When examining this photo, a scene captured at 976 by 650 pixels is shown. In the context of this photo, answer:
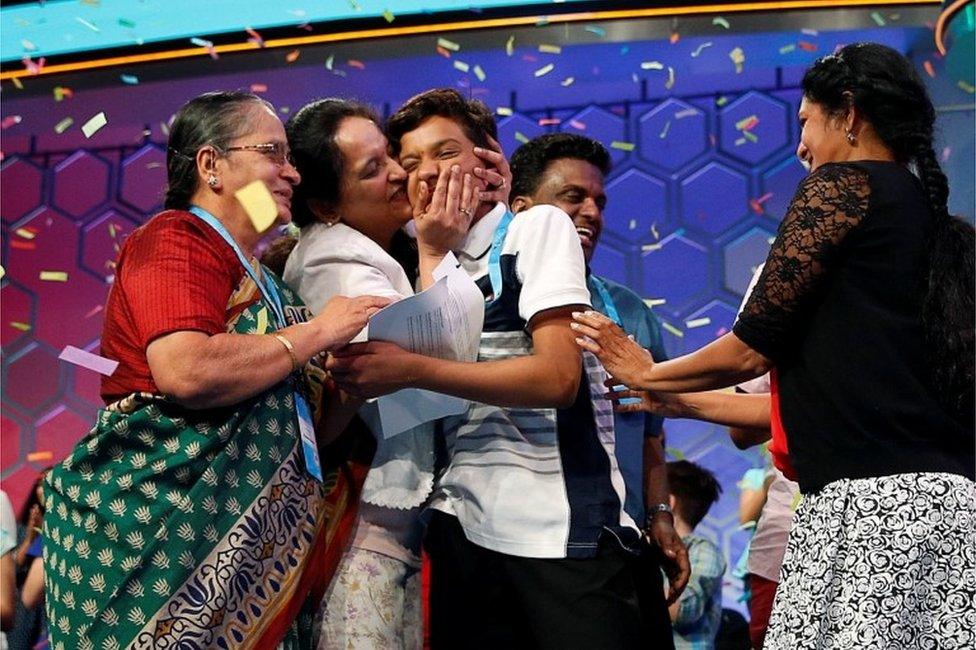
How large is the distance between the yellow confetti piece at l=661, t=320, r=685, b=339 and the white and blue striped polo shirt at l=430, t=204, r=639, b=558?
3.23 m

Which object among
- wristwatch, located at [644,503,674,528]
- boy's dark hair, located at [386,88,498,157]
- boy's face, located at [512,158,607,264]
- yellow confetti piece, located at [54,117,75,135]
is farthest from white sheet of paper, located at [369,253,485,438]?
yellow confetti piece, located at [54,117,75,135]

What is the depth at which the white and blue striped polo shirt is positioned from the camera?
2154 millimetres

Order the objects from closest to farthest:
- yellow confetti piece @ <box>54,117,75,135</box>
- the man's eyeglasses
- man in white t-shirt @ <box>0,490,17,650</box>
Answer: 1. the man's eyeglasses
2. man in white t-shirt @ <box>0,490,17,650</box>
3. yellow confetti piece @ <box>54,117,75,135</box>

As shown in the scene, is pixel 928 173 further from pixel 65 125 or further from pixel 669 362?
pixel 65 125

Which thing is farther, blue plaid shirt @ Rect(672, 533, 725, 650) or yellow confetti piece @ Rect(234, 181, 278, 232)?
blue plaid shirt @ Rect(672, 533, 725, 650)

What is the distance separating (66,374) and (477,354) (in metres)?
4.43

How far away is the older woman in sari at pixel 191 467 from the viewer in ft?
6.60

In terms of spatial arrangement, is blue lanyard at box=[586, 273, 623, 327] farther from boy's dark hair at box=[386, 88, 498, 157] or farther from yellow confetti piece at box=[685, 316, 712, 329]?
yellow confetti piece at box=[685, 316, 712, 329]

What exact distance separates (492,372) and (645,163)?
3770mm

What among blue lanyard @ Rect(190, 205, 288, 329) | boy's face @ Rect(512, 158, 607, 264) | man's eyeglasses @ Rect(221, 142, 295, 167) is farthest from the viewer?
boy's face @ Rect(512, 158, 607, 264)

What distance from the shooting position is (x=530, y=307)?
2182 millimetres

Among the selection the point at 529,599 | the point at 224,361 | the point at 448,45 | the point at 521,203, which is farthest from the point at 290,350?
the point at 448,45

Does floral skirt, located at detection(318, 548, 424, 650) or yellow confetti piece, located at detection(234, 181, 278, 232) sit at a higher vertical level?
yellow confetti piece, located at detection(234, 181, 278, 232)

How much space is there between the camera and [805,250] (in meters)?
1.89
